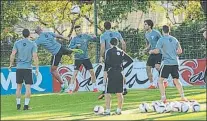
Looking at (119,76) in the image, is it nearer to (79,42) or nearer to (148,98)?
(148,98)

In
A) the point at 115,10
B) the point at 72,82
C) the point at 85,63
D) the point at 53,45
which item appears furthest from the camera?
the point at 115,10

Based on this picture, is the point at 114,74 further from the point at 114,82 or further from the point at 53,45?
the point at 53,45

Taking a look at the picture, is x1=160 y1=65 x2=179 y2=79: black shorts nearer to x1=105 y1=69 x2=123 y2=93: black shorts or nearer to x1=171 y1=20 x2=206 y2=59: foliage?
x1=105 y1=69 x2=123 y2=93: black shorts

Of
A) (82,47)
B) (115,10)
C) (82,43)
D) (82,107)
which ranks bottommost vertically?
(82,107)

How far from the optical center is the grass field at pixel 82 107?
12.7 m

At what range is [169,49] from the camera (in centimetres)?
1520

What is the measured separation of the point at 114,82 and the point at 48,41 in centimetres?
675

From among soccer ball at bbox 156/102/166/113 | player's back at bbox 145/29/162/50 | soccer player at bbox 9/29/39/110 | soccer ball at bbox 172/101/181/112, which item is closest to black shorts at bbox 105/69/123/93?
soccer ball at bbox 156/102/166/113

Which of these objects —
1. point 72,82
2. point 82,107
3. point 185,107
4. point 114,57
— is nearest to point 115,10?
point 72,82

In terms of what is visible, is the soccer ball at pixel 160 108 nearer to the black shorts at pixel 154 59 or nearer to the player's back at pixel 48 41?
the black shorts at pixel 154 59

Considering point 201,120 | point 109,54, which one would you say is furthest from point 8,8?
point 201,120

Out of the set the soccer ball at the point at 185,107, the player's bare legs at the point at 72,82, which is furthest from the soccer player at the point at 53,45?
the soccer ball at the point at 185,107

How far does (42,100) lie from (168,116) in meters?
6.65

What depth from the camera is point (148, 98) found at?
1753 cm
